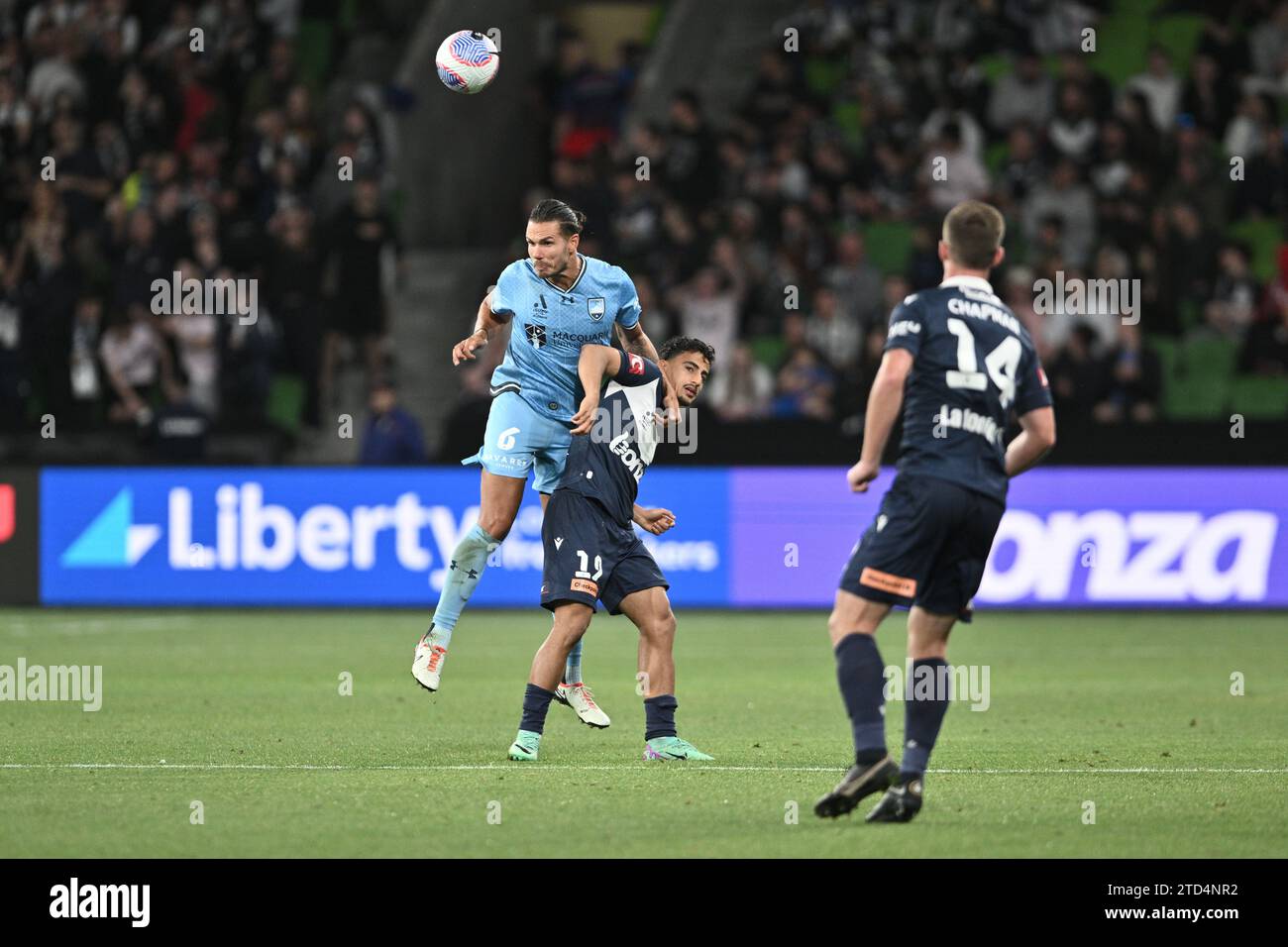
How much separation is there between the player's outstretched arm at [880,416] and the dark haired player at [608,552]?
208 cm

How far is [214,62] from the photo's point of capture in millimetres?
24969

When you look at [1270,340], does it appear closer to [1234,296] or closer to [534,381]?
[1234,296]

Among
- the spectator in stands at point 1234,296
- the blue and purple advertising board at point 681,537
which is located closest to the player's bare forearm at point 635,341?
the blue and purple advertising board at point 681,537

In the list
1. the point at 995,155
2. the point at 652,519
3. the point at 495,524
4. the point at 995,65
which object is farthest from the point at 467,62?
the point at 995,65

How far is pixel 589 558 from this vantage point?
927 centimetres

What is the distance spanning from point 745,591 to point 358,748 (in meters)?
9.40

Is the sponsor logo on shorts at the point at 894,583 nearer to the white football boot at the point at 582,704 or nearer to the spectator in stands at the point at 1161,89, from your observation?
the white football boot at the point at 582,704

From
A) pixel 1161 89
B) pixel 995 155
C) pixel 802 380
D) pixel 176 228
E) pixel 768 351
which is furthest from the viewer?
pixel 995 155

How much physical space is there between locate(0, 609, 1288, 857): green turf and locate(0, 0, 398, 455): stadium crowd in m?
5.51

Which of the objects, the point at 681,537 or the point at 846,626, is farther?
the point at 681,537

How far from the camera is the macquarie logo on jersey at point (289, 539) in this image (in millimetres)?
18938

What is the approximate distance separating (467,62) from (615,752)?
3.93 m

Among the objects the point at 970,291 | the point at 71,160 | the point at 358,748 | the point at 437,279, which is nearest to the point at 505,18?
the point at 437,279

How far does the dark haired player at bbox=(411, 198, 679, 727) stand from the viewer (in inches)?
387
